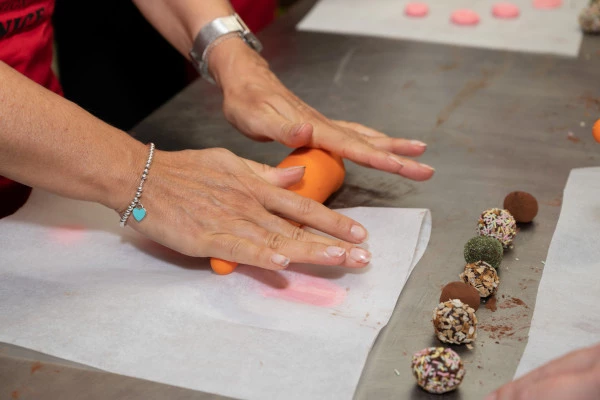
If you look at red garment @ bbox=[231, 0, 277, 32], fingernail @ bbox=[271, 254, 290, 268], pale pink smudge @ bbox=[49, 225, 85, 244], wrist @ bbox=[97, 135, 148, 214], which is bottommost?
red garment @ bbox=[231, 0, 277, 32]

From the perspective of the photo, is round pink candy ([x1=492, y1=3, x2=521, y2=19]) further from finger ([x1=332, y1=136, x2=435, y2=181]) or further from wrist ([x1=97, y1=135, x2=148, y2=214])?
wrist ([x1=97, y1=135, x2=148, y2=214])

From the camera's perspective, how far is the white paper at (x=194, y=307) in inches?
35.1

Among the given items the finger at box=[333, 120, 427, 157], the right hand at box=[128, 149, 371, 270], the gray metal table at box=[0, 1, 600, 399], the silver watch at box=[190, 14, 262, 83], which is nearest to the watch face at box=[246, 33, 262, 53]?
the silver watch at box=[190, 14, 262, 83]

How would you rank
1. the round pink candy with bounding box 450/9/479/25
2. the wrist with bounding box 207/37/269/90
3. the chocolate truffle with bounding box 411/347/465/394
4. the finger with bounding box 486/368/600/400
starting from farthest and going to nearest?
the round pink candy with bounding box 450/9/479/25 → the wrist with bounding box 207/37/269/90 → the chocolate truffle with bounding box 411/347/465/394 → the finger with bounding box 486/368/600/400

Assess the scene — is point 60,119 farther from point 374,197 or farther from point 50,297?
point 374,197

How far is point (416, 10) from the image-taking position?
208cm

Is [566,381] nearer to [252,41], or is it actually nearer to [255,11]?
[252,41]

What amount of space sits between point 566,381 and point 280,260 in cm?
45

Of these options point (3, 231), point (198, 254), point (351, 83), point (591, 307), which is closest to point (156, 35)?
point (351, 83)

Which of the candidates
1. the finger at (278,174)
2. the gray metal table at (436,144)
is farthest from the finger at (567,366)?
the finger at (278,174)

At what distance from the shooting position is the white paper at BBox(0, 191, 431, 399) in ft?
2.92

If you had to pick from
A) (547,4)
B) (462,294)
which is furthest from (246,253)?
(547,4)

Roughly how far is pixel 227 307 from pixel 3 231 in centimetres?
47

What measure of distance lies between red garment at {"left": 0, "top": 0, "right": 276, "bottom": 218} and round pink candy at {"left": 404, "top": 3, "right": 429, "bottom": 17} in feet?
3.61
